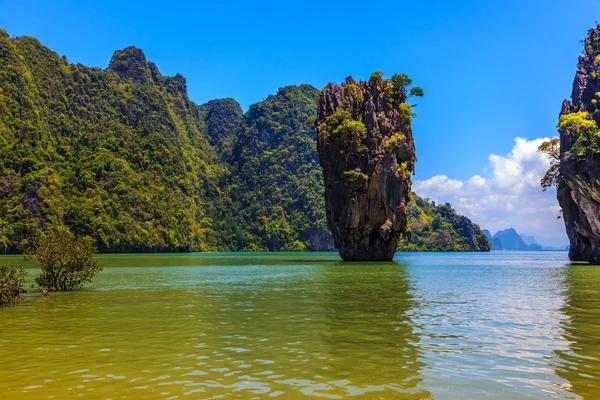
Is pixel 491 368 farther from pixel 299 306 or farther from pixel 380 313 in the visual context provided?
pixel 299 306

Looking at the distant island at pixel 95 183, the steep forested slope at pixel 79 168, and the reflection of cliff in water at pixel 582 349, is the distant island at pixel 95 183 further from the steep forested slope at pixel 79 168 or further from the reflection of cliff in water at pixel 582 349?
the reflection of cliff in water at pixel 582 349

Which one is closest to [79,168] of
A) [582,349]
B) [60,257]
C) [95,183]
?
[95,183]

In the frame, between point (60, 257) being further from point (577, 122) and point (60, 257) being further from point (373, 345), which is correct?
point (577, 122)

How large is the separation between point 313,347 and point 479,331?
212 inches

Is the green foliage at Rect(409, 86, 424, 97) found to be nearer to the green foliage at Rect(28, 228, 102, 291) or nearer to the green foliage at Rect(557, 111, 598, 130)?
the green foliage at Rect(557, 111, 598, 130)

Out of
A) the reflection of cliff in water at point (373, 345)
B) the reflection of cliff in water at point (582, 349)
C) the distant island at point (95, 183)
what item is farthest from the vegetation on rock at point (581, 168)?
the distant island at point (95, 183)

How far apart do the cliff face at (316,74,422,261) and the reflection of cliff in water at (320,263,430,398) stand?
43.1 m

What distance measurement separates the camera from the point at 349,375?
364 inches

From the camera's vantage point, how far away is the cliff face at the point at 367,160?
212ft

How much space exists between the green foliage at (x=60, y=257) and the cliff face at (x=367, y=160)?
42.5m

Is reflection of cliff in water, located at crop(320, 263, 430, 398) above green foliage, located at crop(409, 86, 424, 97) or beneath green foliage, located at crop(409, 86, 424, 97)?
beneath

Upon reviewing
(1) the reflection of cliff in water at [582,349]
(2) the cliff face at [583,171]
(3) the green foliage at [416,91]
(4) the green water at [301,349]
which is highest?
(3) the green foliage at [416,91]

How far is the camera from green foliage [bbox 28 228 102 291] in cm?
2595

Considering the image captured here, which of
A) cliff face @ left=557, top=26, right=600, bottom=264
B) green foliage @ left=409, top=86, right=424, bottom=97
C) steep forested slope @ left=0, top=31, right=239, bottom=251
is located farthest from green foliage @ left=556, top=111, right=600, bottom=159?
steep forested slope @ left=0, top=31, right=239, bottom=251
